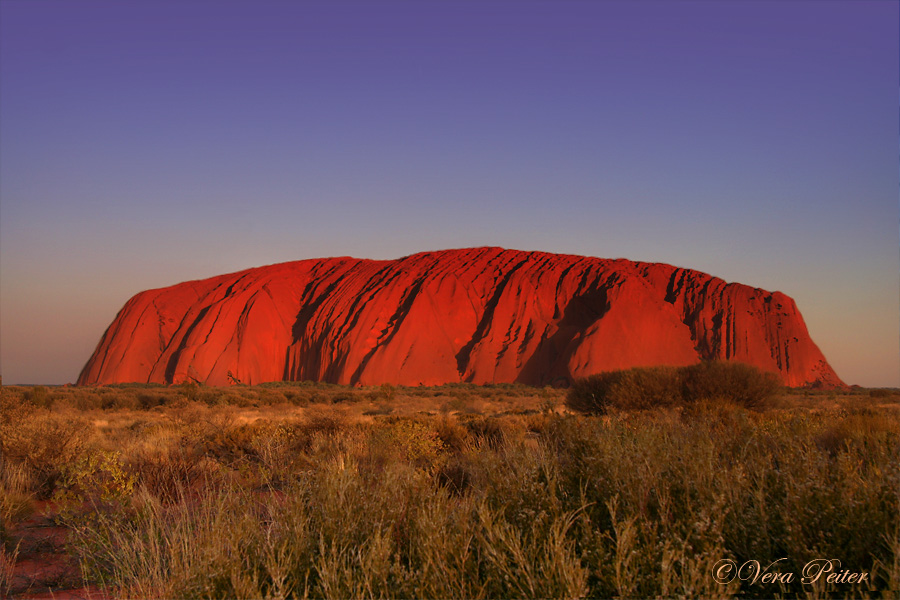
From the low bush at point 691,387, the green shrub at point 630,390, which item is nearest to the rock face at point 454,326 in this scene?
the green shrub at point 630,390

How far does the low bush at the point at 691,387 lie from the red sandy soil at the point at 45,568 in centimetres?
1183

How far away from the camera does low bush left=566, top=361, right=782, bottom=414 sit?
14.3 metres

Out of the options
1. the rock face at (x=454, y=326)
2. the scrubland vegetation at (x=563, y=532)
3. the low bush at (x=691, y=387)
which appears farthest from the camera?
the rock face at (x=454, y=326)

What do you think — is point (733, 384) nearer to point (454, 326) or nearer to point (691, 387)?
point (691, 387)

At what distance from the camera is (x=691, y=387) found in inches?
583

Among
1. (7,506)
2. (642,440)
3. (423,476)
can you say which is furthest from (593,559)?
(7,506)

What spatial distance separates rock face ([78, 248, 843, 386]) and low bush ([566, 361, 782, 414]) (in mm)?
27179

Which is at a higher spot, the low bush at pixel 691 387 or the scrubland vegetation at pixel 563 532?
the scrubland vegetation at pixel 563 532

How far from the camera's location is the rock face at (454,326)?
45156 millimetres

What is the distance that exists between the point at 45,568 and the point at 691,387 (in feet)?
46.9

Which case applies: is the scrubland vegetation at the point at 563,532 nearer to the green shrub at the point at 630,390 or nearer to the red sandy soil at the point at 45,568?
the red sandy soil at the point at 45,568

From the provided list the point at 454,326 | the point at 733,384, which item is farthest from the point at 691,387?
the point at 454,326

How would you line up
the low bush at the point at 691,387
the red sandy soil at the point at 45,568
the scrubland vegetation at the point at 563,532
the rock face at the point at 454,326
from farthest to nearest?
the rock face at the point at 454,326 → the low bush at the point at 691,387 → the red sandy soil at the point at 45,568 → the scrubland vegetation at the point at 563,532

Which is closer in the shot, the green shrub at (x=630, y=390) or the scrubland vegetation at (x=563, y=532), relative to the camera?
the scrubland vegetation at (x=563, y=532)
